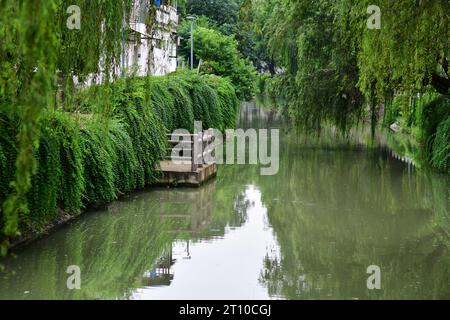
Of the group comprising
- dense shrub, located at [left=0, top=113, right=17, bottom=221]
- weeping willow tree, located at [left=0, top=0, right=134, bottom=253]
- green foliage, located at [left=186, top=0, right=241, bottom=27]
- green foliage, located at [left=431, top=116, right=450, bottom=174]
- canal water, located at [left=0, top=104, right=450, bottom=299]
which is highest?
Answer: green foliage, located at [left=186, top=0, right=241, bottom=27]

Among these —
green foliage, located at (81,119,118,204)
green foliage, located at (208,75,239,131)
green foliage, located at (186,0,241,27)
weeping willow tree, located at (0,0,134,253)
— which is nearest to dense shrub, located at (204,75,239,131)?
green foliage, located at (208,75,239,131)

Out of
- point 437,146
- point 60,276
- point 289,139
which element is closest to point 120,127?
point 60,276

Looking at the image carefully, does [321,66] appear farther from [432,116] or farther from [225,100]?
[225,100]

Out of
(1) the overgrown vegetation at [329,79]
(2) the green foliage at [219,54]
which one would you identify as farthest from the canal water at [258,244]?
(2) the green foliage at [219,54]

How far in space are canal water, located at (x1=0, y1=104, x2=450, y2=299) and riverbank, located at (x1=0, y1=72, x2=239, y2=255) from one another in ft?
1.45

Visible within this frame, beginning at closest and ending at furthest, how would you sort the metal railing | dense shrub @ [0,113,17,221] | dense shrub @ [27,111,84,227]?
dense shrub @ [0,113,17,221], dense shrub @ [27,111,84,227], the metal railing

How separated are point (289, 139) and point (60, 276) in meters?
23.2

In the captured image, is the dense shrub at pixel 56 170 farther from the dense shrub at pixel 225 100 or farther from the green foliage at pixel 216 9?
the green foliage at pixel 216 9

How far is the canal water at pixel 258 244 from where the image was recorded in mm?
9969

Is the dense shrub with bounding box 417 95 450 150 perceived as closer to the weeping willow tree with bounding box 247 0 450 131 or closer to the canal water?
the weeping willow tree with bounding box 247 0 450 131

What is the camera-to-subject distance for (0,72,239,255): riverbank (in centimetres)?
1105

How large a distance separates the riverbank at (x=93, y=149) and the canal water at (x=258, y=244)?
442 millimetres

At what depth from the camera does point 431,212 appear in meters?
15.7

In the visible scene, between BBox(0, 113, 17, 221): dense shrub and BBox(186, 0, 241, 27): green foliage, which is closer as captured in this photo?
BBox(0, 113, 17, 221): dense shrub
